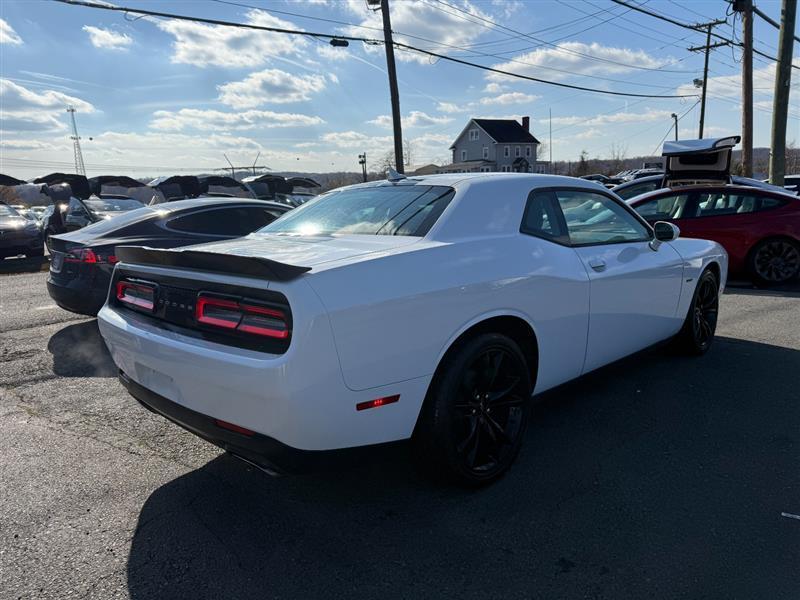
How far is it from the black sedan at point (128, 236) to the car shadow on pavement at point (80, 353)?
0.98ft

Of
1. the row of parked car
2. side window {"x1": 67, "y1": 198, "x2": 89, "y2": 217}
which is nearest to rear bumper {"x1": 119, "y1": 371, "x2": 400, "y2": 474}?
the row of parked car

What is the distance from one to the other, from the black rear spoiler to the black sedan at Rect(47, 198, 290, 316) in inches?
136

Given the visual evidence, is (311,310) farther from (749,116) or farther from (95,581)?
(749,116)

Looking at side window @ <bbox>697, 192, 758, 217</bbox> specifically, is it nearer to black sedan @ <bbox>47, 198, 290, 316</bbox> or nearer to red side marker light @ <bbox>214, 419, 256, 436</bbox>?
black sedan @ <bbox>47, 198, 290, 316</bbox>

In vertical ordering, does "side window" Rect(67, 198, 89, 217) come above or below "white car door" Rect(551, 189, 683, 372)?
above

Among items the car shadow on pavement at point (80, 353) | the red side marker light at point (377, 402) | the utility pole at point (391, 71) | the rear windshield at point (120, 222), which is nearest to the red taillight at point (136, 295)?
the red side marker light at point (377, 402)

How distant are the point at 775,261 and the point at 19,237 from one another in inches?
571

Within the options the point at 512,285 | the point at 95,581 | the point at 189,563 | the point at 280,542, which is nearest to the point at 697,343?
the point at 512,285

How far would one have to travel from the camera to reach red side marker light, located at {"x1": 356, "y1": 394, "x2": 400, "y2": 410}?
2.31 m

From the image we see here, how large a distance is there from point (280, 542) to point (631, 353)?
270 centimetres

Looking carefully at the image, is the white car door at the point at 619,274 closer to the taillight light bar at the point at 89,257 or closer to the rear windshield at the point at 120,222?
the taillight light bar at the point at 89,257

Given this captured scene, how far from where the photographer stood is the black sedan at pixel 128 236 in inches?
236

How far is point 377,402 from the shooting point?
7.73 feet

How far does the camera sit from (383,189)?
3.72 metres
